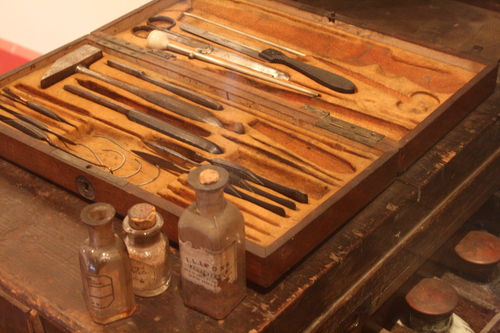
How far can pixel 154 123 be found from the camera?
174cm

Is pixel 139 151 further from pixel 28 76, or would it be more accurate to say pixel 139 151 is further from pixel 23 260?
pixel 28 76

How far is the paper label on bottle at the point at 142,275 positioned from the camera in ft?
4.21

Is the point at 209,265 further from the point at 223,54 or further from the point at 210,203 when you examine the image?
the point at 223,54

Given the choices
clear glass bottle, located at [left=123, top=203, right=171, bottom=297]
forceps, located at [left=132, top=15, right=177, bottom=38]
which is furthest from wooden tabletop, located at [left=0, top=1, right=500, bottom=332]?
forceps, located at [left=132, top=15, right=177, bottom=38]

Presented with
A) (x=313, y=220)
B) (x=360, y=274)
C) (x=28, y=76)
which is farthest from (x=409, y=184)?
(x=28, y=76)

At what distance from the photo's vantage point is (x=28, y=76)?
196 centimetres

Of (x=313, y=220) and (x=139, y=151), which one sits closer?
(x=313, y=220)

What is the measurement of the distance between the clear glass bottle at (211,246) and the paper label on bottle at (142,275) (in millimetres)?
75

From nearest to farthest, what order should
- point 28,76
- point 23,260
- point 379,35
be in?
point 23,260 → point 28,76 → point 379,35

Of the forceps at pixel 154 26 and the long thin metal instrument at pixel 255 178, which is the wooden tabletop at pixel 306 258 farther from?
the forceps at pixel 154 26

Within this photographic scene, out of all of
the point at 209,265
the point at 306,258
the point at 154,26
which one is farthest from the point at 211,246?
the point at 154,26

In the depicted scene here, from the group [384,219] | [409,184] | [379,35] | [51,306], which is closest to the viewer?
[51,306]

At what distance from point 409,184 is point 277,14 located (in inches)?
36.8

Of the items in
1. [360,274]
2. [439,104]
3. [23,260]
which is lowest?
[360,274]
